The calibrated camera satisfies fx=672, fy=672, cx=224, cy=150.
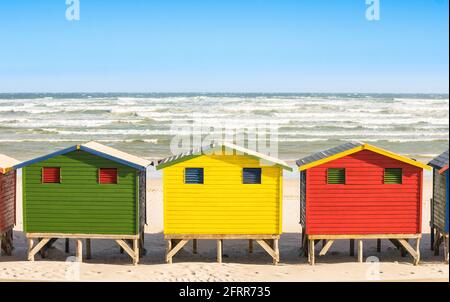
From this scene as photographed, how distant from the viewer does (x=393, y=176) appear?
20.1 m

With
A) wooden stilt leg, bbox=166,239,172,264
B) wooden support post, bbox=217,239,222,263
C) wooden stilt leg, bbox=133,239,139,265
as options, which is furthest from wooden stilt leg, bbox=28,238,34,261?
wooden support post, bbox=217,239,222,263

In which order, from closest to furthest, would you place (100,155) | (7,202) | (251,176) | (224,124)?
(100,155) < (251,176) < (7,202) < (224,124)

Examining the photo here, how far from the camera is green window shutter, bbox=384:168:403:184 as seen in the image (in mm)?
20062

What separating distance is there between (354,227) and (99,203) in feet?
25.2

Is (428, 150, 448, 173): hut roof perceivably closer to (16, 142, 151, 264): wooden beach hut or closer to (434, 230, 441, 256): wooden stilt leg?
(434, 230, 441, 256): wooden stilt leg

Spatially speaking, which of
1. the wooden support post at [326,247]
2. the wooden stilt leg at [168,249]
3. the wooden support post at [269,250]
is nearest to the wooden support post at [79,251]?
the wooden stilt leg at [168,249]

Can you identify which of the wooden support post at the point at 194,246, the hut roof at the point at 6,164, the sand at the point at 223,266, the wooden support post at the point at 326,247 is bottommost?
the sand at the point at 223,266

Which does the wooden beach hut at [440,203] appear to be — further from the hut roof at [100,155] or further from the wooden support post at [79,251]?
the wooden support post at [79,251]

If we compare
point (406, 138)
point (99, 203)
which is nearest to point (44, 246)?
point (99, 203)

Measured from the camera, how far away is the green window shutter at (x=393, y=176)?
790 inches

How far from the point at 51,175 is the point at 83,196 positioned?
1.15m

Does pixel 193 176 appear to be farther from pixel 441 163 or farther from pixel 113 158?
pixel 441 163

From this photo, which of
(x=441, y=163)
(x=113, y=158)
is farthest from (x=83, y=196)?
(x=441, y=163)

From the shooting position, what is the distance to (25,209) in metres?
20.3
